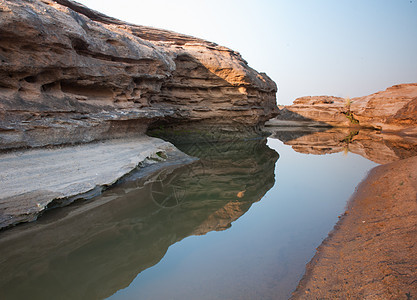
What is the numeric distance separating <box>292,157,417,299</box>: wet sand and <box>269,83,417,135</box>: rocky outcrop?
21.1 m

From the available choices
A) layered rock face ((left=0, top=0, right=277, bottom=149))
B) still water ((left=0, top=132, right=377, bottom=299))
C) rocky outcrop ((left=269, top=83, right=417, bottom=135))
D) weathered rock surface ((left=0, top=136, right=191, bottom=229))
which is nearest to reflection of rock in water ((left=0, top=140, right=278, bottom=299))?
still water ((left=0, top=132, right=377, bottom=299))

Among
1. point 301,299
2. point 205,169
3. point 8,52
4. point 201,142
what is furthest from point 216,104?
point 301,299

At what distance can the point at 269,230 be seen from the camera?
504 cm

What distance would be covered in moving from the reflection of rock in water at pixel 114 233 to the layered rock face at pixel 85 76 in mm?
2755

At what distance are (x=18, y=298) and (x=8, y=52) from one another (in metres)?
6.12

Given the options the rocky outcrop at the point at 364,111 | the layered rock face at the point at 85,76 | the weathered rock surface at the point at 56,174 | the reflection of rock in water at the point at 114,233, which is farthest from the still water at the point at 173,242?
the rocky outcrop at the point at 364,111

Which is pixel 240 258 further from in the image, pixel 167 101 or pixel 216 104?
pixel 216 104

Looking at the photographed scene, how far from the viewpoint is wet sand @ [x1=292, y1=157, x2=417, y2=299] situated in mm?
2737

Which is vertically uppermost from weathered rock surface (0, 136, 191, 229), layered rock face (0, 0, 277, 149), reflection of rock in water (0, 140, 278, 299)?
layered rock face (0, 0, 277, 149)

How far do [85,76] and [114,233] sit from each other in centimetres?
598

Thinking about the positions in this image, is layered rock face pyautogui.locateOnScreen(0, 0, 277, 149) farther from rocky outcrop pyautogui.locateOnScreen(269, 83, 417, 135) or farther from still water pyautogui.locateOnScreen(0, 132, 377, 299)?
rocky outcrop pyautogui.locateOnScreen(269, 83, 417, 135)

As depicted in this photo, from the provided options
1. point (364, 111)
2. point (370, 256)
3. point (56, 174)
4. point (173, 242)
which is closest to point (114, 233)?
point (173, 242)

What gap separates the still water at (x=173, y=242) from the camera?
131 inches

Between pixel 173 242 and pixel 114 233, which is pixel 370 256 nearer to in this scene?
pixel 173 242
